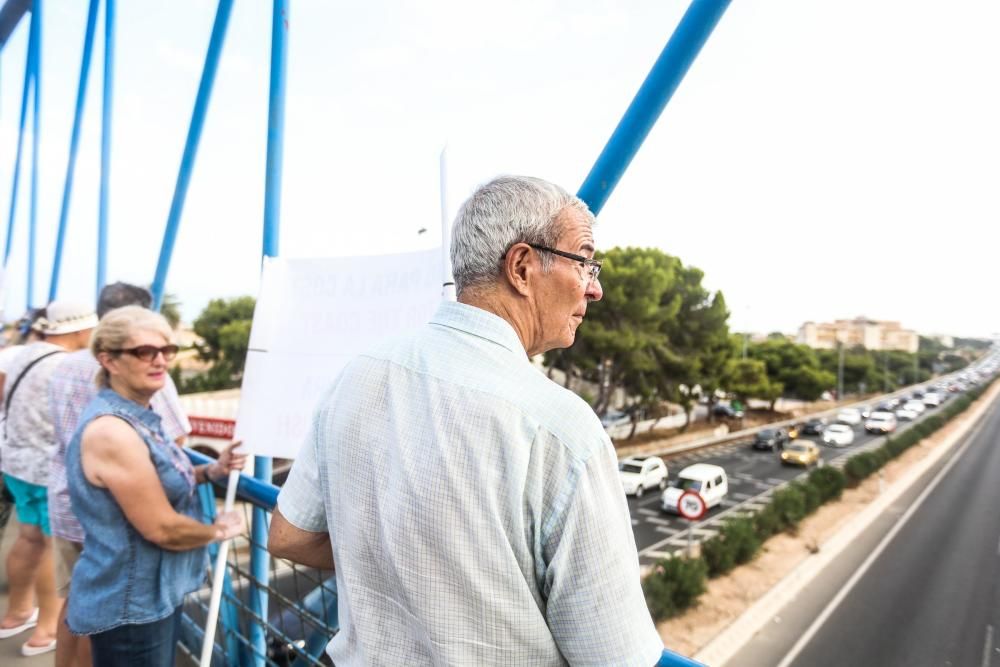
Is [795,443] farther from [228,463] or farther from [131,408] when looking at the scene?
[131,408]

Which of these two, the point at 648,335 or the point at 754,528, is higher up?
the point at 648,335

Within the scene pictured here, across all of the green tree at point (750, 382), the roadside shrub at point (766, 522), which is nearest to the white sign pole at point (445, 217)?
the roadside shrub at point (766, 522)

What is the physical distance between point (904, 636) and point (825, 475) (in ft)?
21.1

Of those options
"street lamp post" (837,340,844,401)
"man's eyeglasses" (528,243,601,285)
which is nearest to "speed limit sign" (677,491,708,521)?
"man's eyeglasses" (528,243,601,285)

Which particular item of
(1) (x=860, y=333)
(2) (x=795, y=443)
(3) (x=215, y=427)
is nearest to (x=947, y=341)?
(2) (x=795, y=443)

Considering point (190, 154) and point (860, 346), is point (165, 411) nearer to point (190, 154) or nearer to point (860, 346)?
point (190, 154)

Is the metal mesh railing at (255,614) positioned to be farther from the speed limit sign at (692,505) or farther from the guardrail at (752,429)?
the guardrail at (752,429)

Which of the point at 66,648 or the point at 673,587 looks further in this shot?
the point at 673,587

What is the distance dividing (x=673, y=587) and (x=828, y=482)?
30.5 feet

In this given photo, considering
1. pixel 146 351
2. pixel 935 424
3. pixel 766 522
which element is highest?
pixel 146 351

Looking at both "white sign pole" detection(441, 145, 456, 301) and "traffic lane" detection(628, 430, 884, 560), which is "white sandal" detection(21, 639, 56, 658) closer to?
"white sign pole" detection(441, 145, 456, 301)

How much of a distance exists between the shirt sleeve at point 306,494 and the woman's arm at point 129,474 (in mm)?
562

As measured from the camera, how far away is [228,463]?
5.31 ft

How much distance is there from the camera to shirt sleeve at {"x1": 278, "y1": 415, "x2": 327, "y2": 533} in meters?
0.79
